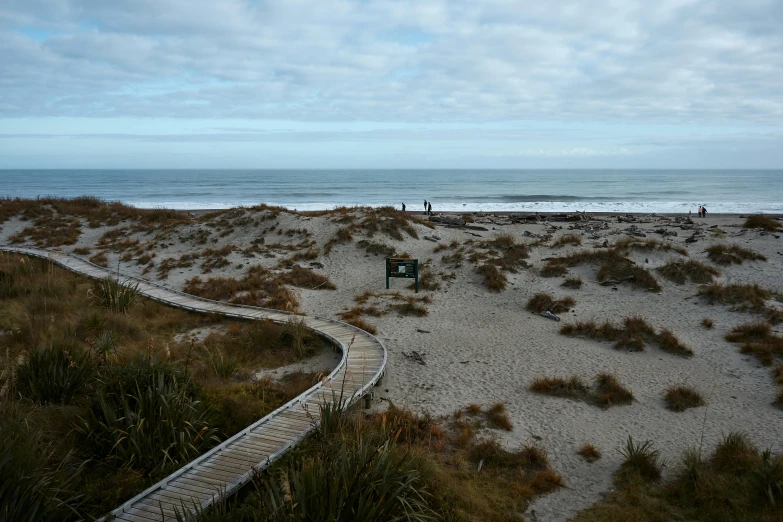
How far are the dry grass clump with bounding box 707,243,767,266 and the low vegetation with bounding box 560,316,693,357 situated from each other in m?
7.18

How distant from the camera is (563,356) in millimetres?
11992

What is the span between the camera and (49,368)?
25.6 feet

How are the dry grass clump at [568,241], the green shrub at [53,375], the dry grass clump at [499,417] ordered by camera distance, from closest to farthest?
the green shrub at [53,375]
the dry grass clump at [499,417]
the dry grass clump at [568,241]

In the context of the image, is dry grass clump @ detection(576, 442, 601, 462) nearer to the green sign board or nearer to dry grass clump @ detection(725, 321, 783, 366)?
dry grass clump @ detection(725, 321, 783, 366)

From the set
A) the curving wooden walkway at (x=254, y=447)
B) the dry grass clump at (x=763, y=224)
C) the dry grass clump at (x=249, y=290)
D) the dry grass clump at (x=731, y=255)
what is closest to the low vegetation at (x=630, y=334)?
the curving wooden walkway at (x=254, y=447)

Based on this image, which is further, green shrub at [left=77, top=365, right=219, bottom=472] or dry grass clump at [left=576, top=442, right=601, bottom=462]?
dry grass clump at [left=576, top=442, right=601, bottom=462]

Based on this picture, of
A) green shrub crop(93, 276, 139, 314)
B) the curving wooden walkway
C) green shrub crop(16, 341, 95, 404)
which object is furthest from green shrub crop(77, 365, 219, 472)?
green shrub crop(93, 276, 139, 314)

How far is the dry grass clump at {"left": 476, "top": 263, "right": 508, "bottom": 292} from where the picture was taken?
1748 centimetres

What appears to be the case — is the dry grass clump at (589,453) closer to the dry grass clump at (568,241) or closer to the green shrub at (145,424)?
the green shrub at (145,424)

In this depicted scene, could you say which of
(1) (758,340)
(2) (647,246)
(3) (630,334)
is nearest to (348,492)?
(3) (630,334)

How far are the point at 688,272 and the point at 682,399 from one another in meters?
9.60

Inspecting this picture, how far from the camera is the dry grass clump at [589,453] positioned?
7.70m

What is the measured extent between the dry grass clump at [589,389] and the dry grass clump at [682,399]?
2.24ft

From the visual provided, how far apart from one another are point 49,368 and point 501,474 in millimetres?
6917
